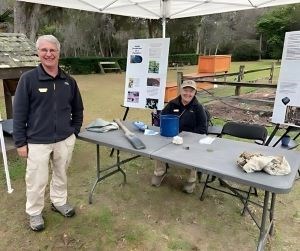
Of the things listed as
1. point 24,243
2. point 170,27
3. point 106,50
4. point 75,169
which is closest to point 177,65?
point 170,27

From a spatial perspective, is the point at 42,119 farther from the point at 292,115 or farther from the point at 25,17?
the point at 25,17

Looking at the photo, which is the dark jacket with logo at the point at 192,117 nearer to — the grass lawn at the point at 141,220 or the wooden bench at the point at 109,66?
the grass lawn at the point at 141,220

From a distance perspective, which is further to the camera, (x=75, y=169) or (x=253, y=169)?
(x=75, y=169)

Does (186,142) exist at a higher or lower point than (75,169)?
higher

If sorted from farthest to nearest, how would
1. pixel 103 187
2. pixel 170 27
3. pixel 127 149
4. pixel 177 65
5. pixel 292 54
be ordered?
pixel 177 65 < pixel 170 27 < pixel 103 187 < pixel 292 54 < pixel 127 149

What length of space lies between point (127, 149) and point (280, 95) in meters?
2.00

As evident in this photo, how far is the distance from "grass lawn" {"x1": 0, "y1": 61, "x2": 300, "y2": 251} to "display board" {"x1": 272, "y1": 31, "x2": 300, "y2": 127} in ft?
3.22

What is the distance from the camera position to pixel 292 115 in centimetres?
335

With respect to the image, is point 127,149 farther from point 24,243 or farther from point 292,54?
point 292,54

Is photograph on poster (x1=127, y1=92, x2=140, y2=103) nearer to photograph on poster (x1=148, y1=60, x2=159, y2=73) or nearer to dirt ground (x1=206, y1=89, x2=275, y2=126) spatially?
photograph on poster (x1=148, y1=60, x2=159, y2=73)

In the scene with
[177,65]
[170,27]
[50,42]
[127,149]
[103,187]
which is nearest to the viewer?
[50,42]

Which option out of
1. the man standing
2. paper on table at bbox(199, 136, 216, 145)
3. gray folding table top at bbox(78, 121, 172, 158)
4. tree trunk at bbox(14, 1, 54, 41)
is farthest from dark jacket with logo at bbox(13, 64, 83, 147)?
tree trunk at bbox(14, 1, 54, 41)

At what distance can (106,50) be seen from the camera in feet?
82.1

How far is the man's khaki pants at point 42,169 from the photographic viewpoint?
2.57 meters
